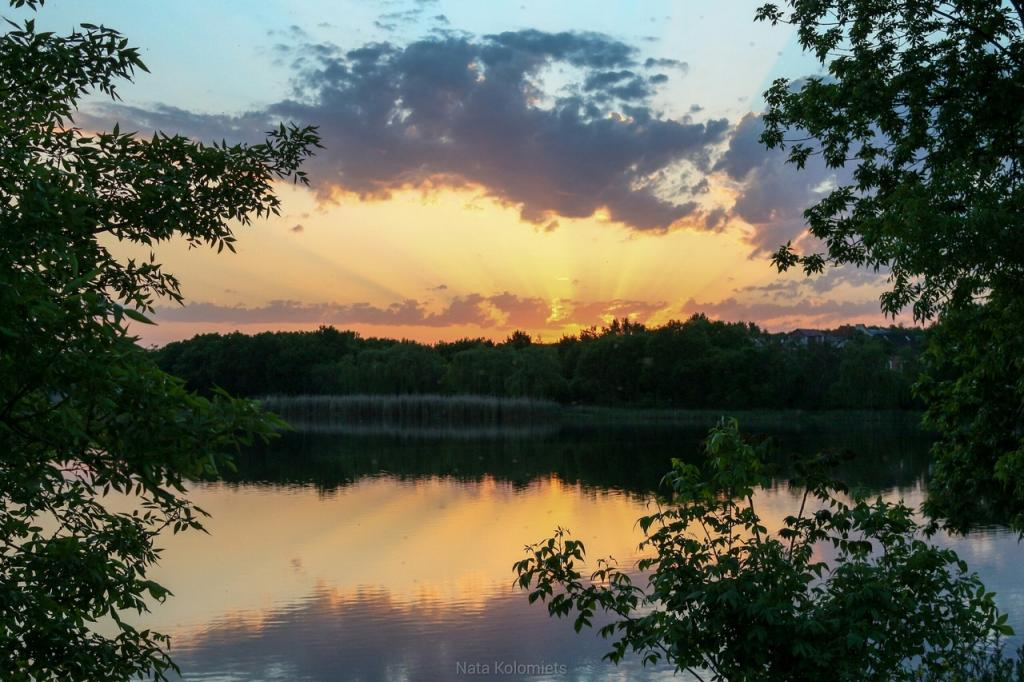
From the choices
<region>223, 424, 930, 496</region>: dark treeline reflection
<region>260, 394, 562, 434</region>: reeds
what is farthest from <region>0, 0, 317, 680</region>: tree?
<region>260, 394, 562, 434</region>: reeds

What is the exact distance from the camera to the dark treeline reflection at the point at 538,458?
3212cm

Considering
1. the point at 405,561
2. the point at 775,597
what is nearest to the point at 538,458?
the point at 405,561

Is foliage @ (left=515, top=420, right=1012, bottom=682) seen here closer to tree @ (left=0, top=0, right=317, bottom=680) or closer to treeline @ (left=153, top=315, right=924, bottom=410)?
tree @ (left=0, top=0, right=317, bottom=680)

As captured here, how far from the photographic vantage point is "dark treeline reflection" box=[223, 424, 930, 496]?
105 ft

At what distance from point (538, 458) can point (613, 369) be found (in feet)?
162

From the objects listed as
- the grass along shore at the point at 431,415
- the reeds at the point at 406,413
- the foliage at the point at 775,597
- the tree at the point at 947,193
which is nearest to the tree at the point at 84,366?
the foliage at the point at 775,597

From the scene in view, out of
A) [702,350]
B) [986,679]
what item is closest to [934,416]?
[986,679]

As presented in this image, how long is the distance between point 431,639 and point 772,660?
773 centimetres

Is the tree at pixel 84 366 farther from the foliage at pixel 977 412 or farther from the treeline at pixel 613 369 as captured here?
the treeline at pixel 613 369

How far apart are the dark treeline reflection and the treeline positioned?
23.0 meters

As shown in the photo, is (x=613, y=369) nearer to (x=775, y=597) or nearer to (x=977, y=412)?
(x=977, y=412)

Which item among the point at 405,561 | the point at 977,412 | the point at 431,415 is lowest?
the point at 405,561

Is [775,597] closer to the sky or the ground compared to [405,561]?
closer to the sky

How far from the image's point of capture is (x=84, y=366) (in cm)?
325
